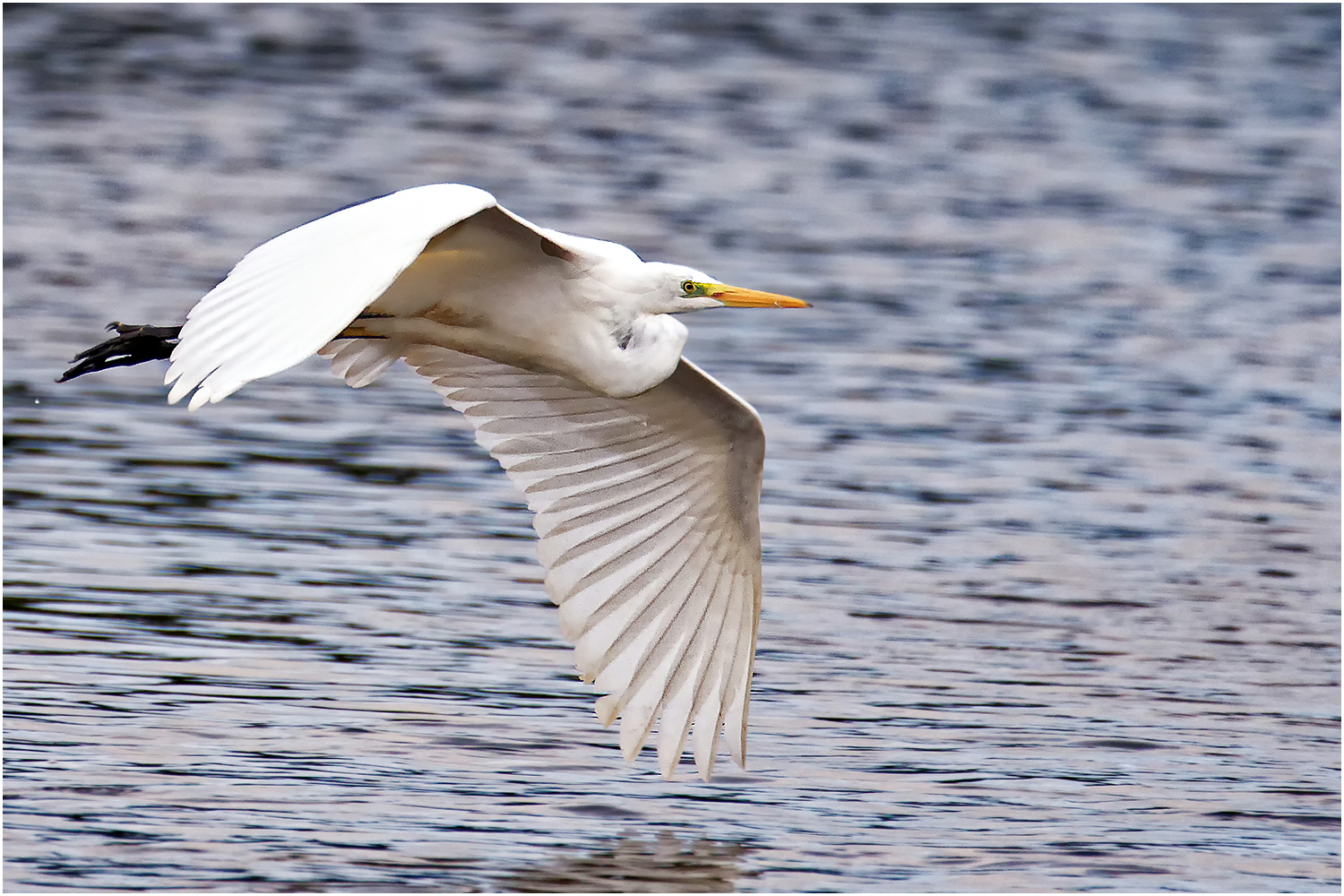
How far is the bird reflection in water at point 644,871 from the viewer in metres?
6.25

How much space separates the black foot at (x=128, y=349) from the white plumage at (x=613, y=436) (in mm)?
475

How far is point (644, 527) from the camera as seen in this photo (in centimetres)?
714

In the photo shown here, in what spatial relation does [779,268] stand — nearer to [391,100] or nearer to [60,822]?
[391,100]

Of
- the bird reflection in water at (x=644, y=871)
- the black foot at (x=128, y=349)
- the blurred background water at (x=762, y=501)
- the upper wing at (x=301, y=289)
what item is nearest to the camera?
the upper wing at (x=301, y=289)

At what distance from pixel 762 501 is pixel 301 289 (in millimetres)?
4697

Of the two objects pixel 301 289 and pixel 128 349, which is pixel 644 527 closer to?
pixel 128 349

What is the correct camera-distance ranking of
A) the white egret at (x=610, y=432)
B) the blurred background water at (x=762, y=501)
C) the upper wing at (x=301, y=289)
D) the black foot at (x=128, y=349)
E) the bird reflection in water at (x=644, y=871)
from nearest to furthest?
the upper wing at (x=301, y=289) < the bird reflection in water at (x=644, y=871) < the white egret at (x=610, y=432) < the blurred background water at (x=762, y=501) < the black foot at (x=128, y=349)

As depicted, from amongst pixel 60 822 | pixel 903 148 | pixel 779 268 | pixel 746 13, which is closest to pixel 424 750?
pixel 60 822

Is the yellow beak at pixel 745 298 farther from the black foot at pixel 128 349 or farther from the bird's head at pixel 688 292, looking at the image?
the black foot at pixel 128 349

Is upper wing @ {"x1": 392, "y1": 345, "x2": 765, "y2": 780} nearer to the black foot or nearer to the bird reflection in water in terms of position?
the bird reflection in water

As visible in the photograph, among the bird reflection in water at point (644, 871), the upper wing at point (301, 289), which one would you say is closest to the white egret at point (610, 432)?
the bird reflection in water at point (644, 871)

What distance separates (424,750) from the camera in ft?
23.5

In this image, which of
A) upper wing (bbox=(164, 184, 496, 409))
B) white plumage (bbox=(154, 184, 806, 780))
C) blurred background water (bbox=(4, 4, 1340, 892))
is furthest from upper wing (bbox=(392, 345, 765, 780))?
upper wing (bbox=(164, 184, 496, 409))

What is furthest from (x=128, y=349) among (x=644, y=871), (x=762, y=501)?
(x=762, y=501)
